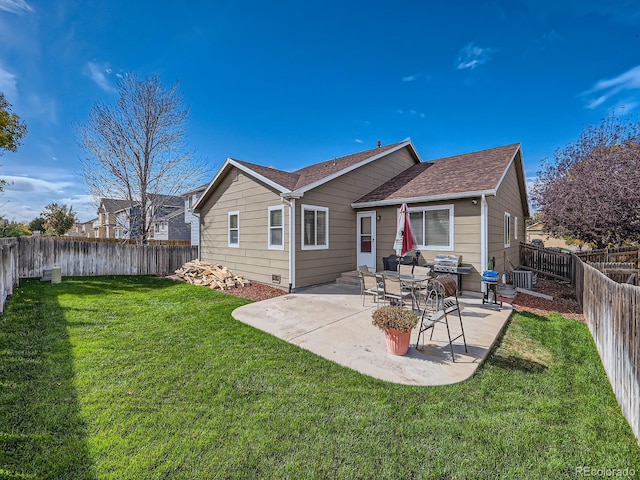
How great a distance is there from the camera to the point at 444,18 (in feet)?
30.5

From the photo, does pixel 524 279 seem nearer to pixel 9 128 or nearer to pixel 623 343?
pixel 623 343

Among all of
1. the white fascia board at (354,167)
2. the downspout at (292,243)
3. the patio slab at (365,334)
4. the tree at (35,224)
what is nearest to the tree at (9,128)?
the downspout at (292,243)

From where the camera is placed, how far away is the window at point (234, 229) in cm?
1101

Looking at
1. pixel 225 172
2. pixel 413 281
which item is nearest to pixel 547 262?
pixel 413 281

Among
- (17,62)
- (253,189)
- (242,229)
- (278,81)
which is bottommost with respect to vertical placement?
(242,229)

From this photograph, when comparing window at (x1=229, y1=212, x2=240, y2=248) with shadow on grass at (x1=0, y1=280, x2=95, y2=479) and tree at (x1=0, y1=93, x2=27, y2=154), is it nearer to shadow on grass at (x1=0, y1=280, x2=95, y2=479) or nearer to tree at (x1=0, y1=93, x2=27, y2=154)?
shadow on grass at (x1=0, y1=280, x2=95, y2=479)

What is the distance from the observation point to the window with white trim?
1101 centimetres

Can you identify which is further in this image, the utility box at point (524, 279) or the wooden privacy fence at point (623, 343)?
the utility box at point (524, 279)

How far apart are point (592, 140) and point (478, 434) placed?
62.4ft

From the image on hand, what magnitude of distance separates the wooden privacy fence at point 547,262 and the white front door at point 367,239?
743 centimetres

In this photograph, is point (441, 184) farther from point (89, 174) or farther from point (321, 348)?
point (89, 174)

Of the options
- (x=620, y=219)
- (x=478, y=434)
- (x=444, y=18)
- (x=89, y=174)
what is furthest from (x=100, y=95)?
(x=620, y=219)

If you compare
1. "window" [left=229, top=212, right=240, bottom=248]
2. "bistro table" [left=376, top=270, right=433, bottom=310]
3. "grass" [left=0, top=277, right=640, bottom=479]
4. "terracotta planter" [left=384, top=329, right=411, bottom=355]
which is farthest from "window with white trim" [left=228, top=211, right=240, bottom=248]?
"terracotta planter" [left=384, top=329, right=411, bottom=355]

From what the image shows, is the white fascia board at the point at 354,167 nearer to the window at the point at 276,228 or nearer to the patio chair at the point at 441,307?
the window at the point at 276,228
